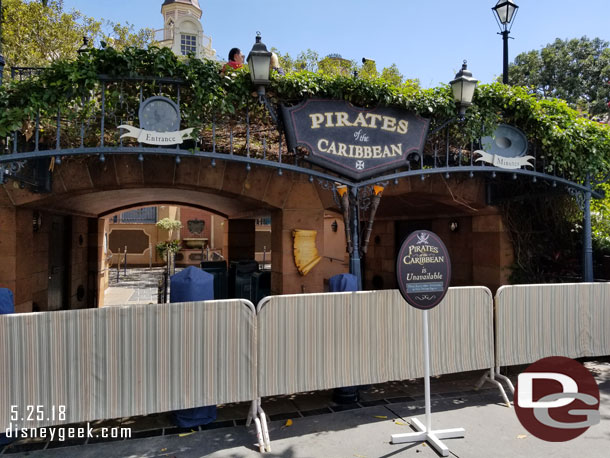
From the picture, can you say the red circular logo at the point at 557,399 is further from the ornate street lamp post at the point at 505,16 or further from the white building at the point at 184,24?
the white building at the point at 184,24

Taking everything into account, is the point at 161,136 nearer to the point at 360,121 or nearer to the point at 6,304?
the point at 6,304

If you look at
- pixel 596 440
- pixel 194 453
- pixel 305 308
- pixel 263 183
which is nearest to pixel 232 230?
pixel 263 183

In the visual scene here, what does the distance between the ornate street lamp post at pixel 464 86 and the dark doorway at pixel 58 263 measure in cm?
742

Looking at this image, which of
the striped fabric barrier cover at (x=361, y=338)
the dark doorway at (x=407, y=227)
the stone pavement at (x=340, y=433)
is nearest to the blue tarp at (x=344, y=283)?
the striped fabric barrier cover at (x=361, y=338)

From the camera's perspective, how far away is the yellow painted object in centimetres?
664

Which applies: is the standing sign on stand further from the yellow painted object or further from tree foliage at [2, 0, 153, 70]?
tree foliage at [2, 0, 153, 70]

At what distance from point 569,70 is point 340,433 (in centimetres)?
3217

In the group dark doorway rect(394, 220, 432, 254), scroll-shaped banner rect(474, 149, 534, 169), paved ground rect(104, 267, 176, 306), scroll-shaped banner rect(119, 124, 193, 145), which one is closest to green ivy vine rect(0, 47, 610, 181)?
scroll-shaped banner rect(119, 124, 193, 145)

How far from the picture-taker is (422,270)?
4.19m

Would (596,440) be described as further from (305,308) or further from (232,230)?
(232,230)

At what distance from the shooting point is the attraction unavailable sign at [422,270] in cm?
412

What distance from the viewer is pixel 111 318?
3.83 m

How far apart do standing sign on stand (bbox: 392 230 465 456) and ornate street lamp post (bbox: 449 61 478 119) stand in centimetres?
259

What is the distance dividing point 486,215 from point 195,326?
6333 mm
